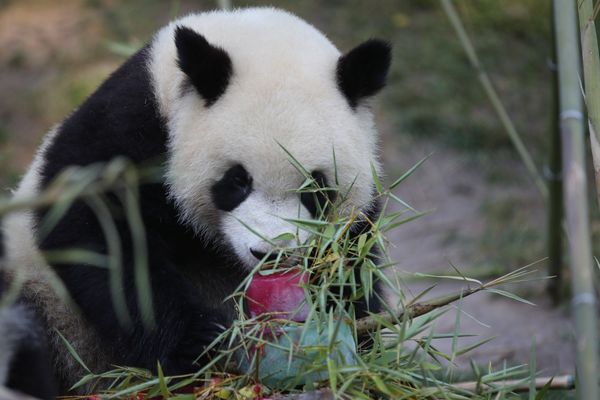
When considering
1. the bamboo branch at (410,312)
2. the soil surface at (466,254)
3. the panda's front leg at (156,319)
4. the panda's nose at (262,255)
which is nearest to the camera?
the bamboo branch at (410,312)

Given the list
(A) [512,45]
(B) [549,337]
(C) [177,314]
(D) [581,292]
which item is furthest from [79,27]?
(D) [581,292]

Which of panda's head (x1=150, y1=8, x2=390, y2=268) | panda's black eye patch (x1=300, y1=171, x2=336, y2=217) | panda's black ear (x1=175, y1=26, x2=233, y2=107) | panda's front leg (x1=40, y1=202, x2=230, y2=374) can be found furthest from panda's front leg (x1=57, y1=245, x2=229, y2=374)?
panda's black ear (x1=175, y1=26, x2=233, y2=107)

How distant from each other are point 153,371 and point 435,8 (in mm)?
7818

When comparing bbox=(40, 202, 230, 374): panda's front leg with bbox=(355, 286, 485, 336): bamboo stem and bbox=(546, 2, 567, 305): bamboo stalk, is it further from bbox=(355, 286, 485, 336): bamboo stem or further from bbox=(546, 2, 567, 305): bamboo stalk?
bbox=(546, 2, 567, 305): bamboo stalk

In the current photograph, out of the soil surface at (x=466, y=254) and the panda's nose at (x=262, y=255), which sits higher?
the panda's nose at (x=262, y=255)

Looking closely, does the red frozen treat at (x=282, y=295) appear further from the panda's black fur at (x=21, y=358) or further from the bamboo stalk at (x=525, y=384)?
the panda's black fur at (x=21, y=358)

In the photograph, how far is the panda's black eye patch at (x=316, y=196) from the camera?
3.53m

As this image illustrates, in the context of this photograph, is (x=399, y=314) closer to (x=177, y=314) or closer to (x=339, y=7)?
(x=177, y=314)

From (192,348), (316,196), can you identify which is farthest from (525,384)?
(192,348)

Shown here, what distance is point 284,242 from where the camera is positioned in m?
3.32

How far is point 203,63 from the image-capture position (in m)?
3.61

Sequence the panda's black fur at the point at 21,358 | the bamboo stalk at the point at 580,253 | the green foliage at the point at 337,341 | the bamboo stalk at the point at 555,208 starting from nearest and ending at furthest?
the bamboo stalk at the point at 580,253 → the panda's black fur at the point at 21,358 → the green foliage at the point at 337,341 → the bamboo stalk at the point at 555,208

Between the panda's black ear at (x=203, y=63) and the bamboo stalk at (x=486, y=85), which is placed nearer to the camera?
the panda's black ear at (x=203, y=63)

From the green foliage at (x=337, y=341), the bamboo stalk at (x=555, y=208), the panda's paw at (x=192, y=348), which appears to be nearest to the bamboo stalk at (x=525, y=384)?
the green foliage at (x=337, y=341)
